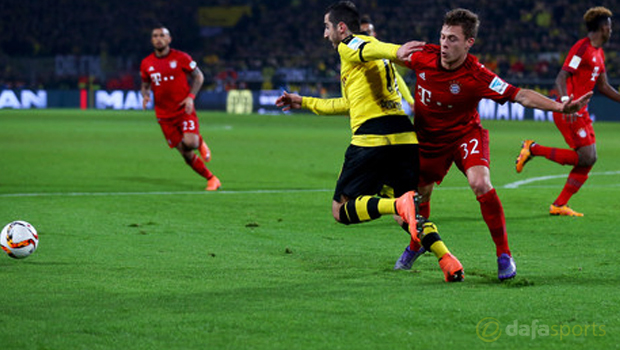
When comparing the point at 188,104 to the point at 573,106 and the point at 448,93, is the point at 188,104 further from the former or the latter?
the point at 573,106

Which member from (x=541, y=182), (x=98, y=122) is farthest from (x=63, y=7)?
(x=541, y=182)

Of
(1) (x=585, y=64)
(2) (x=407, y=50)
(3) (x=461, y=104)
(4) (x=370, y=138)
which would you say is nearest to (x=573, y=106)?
(3) (x=461, y=104)

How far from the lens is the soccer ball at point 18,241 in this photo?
630 cm

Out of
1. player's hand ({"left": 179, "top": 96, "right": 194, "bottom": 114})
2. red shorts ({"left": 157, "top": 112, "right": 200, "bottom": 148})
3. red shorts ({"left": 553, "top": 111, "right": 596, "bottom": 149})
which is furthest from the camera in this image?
red shorts ({"left": 157, "top": 112, "right": 200, "bottom": 148})

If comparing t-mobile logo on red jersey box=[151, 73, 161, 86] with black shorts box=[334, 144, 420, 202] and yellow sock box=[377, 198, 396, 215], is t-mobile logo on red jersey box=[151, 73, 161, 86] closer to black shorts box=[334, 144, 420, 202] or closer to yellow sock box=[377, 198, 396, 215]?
black shorts box=[334, 144, 420, 202]

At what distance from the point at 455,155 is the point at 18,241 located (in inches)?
118

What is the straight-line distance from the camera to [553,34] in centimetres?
3941

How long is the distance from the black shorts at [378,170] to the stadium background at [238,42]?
27.6 metres

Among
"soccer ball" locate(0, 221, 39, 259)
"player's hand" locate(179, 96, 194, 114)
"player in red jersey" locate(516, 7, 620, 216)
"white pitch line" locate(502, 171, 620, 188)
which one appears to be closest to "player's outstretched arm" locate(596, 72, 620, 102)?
"player in red jersey" locate(516, 7, 620, 216)

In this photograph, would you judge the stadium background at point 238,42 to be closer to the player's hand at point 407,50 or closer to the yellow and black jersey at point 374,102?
the yellow and black jersey at point 374,102

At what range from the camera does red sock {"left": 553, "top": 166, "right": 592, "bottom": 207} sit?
368 inches

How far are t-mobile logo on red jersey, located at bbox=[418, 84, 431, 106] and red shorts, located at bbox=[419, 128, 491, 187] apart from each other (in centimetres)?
30

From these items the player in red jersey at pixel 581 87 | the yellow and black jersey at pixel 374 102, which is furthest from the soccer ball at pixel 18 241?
the player in red jersey at pixel 581 87

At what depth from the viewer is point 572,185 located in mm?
9359
